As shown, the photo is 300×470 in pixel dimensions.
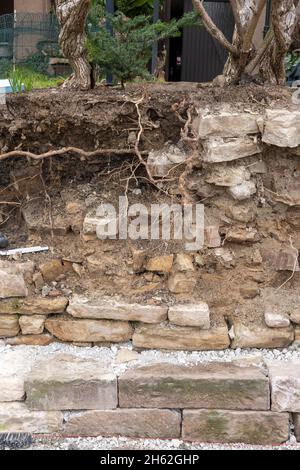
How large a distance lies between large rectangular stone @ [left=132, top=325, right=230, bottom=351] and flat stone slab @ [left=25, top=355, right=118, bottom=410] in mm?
293

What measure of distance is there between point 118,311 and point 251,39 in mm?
2015

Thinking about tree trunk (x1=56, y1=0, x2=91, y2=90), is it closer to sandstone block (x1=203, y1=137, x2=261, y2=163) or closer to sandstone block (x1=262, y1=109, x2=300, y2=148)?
sandstone block (x1=203, y1=137, x2=261, y2=163)

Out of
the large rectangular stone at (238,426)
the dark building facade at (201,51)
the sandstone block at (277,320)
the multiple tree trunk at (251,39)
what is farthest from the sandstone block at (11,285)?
the dark building facade at (201,51)

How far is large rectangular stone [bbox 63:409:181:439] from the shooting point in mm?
Result: 2848

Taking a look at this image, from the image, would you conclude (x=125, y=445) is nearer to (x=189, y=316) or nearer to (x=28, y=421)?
(x=28, y=421)

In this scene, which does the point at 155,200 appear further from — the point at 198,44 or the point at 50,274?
the point at 198,44

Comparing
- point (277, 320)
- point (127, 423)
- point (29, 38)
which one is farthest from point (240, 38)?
point (29, 38)

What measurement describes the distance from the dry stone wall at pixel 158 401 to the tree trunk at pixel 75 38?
2054mm

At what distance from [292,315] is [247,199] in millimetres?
730

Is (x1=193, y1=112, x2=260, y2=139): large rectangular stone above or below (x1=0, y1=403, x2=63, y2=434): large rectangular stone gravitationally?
above

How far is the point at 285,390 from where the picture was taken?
278 cm

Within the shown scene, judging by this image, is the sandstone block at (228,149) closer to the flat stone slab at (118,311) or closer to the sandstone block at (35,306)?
the flat stone slab at (118,311)

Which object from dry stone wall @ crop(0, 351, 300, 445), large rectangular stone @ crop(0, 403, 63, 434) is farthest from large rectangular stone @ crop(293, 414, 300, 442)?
large rectangular stone @ crop(0, 403, 63, 434)

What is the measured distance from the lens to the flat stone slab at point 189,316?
293 centimetres
